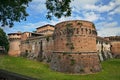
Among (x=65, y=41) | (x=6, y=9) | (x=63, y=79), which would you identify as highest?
(x=6, y=9)

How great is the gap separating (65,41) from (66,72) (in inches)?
178

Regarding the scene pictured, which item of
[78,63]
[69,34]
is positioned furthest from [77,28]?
[78,63]

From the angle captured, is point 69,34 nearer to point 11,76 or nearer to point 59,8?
point 59,8

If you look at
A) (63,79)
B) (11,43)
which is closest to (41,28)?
(11,43)

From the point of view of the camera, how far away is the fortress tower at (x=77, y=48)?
78.5 feet

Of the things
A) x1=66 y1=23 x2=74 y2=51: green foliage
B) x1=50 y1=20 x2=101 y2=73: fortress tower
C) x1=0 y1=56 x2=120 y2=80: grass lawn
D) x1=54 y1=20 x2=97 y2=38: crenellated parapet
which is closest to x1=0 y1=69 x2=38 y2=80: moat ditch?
x1=0 y1=56 x2=120 y2=80: grass lawn

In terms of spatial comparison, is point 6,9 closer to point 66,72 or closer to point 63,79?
point 63,79

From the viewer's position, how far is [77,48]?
24.3m

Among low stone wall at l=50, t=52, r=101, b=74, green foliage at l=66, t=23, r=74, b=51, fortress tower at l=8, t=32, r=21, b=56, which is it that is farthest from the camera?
fortress tower at l=8, t=32, r=21, b=56

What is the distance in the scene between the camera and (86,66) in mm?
23875

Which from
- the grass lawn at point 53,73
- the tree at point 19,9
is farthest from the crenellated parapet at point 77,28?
the tree at point 19,9

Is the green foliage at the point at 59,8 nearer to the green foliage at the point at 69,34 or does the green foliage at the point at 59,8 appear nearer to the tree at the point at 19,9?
the tree at the point at 19,9

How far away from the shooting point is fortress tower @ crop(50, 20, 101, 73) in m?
23.9

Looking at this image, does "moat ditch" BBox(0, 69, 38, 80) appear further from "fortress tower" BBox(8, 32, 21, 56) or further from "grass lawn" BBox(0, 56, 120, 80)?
"fortress tower" BBox(8, 32, 21, 56)
